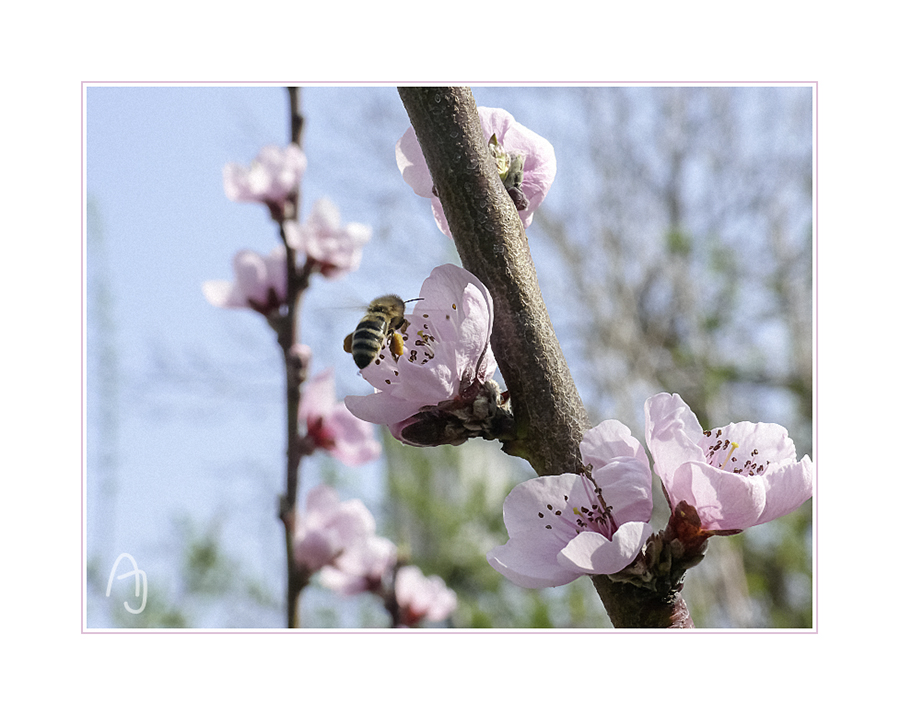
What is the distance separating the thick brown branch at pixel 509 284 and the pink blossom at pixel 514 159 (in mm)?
73

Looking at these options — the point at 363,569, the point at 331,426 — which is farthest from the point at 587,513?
the point at 363,569

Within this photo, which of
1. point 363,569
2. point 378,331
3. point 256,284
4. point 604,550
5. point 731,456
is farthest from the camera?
point 363,569

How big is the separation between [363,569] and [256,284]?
2.21 ft

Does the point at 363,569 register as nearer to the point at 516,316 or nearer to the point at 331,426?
the point at 331,426

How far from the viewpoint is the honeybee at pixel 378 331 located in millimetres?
708

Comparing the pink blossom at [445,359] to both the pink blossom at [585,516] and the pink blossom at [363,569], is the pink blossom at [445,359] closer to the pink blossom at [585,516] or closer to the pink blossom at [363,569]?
the pink blossom at [585,516]

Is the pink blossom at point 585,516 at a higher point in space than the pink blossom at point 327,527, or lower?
higher

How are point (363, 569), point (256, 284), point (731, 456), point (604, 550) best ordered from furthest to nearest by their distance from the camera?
point (363, 569)
point (256, 284)
point (731, 456)
point (604, 550)

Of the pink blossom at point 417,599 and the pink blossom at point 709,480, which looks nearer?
the pink blossom at point 709,480

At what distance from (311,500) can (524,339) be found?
41.9 inches

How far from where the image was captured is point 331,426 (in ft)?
4.98

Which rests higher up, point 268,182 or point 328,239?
point 268,182

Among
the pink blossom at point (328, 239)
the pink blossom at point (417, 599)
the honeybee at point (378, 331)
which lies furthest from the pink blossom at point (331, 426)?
the honeybee at point (378, 331)

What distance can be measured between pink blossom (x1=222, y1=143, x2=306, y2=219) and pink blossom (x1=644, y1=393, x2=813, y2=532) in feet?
3.84
